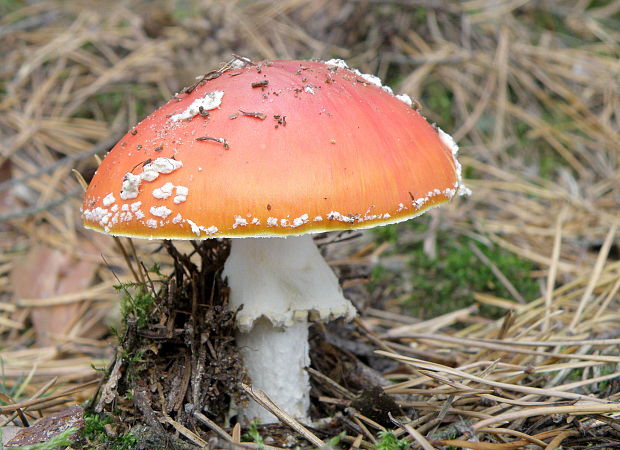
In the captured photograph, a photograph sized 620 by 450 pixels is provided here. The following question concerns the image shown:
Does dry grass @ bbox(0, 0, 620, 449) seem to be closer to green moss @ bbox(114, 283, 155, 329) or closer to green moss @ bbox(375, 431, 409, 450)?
green moss @ bbox(114, 283, 155, 329)

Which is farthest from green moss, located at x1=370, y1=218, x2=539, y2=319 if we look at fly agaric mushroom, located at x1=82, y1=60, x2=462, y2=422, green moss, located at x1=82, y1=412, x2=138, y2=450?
green moss, located at x1=82, y1=412, x2=138, y2=450

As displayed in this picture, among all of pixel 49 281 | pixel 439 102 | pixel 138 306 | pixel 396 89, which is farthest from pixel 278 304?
pixel 439 102

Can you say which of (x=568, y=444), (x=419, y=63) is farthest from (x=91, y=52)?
(x=568, y=444)

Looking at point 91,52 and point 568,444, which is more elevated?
point 91,52

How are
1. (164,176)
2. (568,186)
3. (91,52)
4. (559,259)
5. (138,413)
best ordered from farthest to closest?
1. (91,52)
2. (568,186)
3. (559,259)
4. (138,413)
5. (164,176)

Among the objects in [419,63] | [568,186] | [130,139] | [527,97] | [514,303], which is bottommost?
[514,303]

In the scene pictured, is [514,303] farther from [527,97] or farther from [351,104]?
[527,97]

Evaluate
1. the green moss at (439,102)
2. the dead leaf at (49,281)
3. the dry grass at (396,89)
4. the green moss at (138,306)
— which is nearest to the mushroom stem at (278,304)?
the green moss at (138,306)
